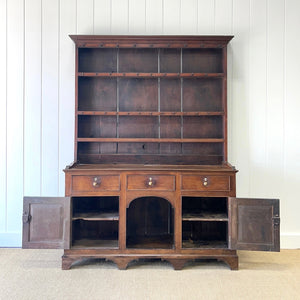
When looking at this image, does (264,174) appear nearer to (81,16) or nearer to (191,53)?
(191,53)

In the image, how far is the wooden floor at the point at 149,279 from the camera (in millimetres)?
2205

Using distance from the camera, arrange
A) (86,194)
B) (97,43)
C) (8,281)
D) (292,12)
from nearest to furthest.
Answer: (8,281) → (86,194) → (97,43) → (292,12)

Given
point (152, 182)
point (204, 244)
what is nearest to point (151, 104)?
point (152, 182)

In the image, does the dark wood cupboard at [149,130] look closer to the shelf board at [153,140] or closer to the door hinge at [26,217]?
the shelf board at [153,140]

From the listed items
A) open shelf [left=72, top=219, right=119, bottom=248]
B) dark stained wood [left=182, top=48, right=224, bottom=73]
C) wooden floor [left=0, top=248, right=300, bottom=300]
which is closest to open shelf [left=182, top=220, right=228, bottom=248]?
wooden floor [left=0, top=248, right=300, bottom=300]

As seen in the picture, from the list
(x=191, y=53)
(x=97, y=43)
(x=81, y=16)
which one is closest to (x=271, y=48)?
(x=191, y=53)

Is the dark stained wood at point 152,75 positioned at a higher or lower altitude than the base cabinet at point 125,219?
higher

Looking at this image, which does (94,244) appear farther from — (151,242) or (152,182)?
(152,182)

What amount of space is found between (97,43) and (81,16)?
1.45ft

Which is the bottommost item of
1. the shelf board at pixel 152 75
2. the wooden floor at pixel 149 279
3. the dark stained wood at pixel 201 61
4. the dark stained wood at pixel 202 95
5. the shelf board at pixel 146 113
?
the wooden floor at pixel 149 279

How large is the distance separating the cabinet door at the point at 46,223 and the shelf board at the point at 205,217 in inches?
38.2

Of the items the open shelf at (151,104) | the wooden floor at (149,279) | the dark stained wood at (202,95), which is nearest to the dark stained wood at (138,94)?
the open shelf at (151,104)

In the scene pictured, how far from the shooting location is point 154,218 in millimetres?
3020

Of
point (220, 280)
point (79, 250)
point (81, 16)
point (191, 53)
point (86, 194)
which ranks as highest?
point (81, 16)
